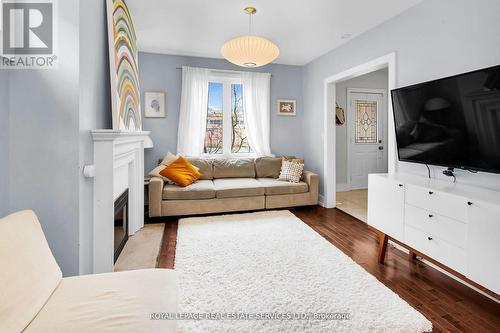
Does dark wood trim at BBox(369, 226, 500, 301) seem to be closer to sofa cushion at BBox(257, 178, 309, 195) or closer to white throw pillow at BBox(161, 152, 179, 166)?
sofa cushion at BBox(257, 178, 309, 195)

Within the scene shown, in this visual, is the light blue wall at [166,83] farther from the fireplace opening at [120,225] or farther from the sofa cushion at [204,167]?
the fireplace opening at [120,225]

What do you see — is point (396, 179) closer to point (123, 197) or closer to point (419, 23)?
point (419, 23)

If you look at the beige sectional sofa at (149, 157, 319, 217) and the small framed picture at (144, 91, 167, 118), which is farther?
the small framed picture at (144, 91, 167, 118)

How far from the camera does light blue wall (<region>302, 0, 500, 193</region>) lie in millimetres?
2125

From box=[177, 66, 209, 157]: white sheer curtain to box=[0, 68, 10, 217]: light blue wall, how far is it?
10.2 ft

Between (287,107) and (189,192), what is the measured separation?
8.49 feet

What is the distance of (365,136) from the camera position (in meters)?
5.96

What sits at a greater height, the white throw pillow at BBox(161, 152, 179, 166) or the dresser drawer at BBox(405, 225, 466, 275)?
the white throw pillow at BBox(161, 152, 179, 166)

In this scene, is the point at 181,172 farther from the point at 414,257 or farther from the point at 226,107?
the point at 414,257

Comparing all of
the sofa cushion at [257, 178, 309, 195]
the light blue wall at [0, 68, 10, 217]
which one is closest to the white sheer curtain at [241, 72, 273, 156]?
the sofa cushion at [257, 178, 309, 195]

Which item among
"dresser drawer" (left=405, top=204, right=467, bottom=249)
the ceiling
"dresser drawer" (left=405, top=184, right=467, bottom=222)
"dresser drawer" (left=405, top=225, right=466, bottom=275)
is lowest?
"dresser drawer" (left=405, top=225, right=466, bottom=275)

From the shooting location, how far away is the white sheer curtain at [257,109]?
4895 millimetres

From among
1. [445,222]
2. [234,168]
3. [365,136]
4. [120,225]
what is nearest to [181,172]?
[234,168]

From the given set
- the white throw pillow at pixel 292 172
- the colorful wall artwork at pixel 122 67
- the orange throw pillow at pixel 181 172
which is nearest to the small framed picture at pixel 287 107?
the white throw pillow at pixel 292 172
